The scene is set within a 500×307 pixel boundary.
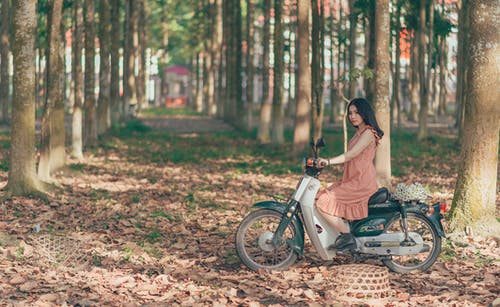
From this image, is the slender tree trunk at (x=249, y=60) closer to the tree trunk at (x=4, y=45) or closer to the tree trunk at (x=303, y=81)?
the tree trunk at (x=303, y=81)

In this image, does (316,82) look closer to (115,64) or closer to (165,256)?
(115,64)

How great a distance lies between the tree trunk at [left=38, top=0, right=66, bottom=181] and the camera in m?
16.5

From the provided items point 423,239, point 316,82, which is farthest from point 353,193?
point 316,82

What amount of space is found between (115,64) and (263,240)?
68.9ft

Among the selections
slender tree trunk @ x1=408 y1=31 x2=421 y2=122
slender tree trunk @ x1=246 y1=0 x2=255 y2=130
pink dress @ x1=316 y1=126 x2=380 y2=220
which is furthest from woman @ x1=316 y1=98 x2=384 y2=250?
slender tree trunk @ x1=408 y1=31 x2=421 y2=122

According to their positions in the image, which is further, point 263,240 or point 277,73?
point 277,73

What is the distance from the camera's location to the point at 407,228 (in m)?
9.44

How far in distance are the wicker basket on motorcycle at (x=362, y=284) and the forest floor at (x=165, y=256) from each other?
91 mm

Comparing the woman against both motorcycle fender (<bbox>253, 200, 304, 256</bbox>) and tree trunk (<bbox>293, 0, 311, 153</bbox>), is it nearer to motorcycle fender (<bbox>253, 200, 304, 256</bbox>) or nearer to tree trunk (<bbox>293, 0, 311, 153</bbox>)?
motorcycle fender (<bbox>253, 200, 304, 256</bbox>)

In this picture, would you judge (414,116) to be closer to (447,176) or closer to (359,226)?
(447,176)

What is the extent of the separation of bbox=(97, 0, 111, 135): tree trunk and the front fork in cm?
1709

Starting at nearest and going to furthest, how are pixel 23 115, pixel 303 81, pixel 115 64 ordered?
1. pixel 23 115
2. pixel 303 81
3. pixel 115 64

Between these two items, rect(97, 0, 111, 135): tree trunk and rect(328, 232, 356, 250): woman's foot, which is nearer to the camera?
rect(328, 232, 356, 250): woman's foot

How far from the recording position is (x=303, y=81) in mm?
23203
